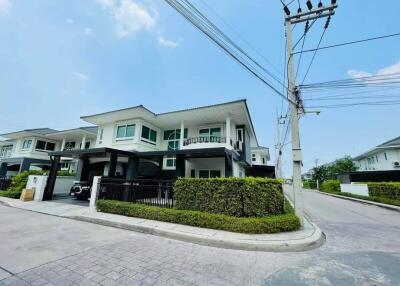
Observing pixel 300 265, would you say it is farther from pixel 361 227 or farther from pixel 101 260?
pixel 361 227

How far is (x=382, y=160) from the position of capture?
97.6ft

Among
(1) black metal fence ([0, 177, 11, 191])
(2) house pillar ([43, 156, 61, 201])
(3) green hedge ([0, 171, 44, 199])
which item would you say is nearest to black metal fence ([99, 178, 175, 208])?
(2) house pillar ([43, 156, 61, 201])

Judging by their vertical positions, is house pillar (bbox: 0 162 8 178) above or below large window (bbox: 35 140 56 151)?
below

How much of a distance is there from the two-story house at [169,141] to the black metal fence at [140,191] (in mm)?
2506

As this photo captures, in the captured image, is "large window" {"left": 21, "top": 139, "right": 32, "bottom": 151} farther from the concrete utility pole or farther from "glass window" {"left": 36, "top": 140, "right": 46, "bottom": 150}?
the concrete utility pole

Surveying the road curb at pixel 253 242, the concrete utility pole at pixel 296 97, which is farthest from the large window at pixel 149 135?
the concrete utility pole at pixel 296 97

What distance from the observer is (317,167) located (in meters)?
47.4

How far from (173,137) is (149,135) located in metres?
2.11

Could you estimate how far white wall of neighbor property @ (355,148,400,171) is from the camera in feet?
87.9

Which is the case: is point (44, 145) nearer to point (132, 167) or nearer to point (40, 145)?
point (40, 145)

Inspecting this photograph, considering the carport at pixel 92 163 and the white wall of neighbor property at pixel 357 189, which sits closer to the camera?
the carport at pixel 92 163

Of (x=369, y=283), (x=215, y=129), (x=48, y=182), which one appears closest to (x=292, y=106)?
(x=369, y=283)

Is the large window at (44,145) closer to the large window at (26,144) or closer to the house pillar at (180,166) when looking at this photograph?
the large window at (26,144)

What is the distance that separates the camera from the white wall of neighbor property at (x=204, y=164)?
47.0 ft
